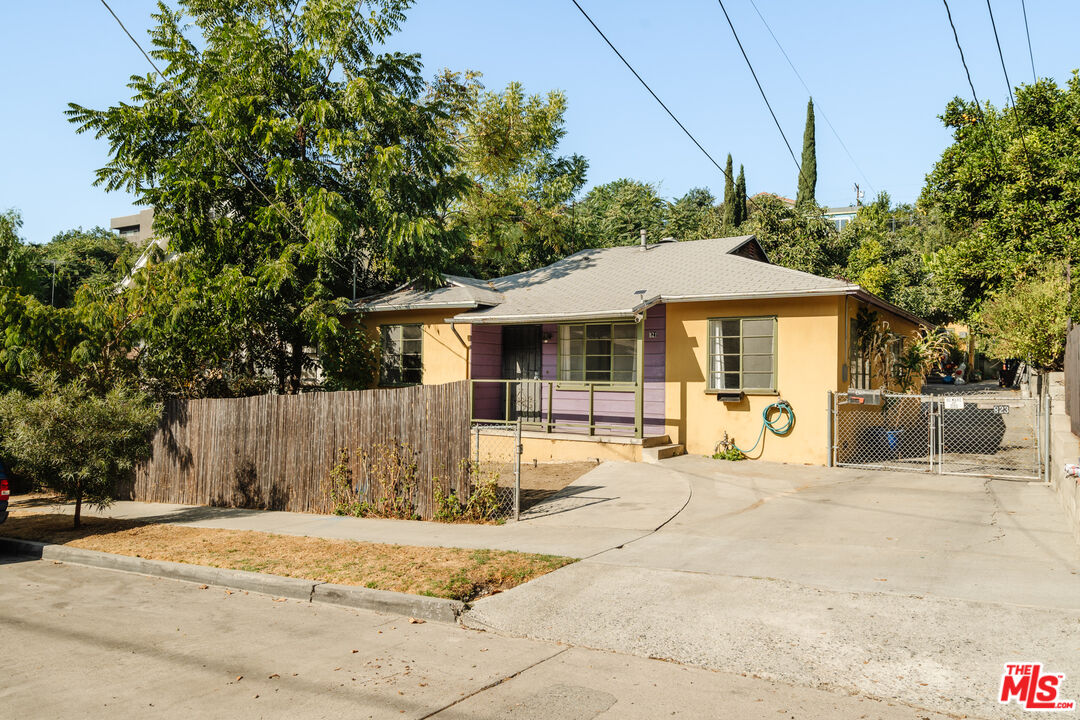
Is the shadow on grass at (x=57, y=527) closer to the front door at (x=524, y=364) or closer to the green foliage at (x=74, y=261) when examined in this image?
the front door at (x=524, y=364)

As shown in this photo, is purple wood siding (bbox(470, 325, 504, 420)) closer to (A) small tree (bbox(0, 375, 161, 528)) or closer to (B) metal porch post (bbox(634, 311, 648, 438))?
(B) metal porch post (bbox(634, 311, 648, 438))

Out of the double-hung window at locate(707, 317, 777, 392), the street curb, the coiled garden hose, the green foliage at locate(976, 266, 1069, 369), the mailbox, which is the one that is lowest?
the street curb

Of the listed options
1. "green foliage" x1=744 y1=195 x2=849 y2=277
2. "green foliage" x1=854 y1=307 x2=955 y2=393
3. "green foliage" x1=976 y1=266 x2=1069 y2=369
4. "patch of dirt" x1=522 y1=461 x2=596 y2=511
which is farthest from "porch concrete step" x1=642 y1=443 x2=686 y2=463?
"green foliage" x1=744 y1=195 x2=849 y2=277

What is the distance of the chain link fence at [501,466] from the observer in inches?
410

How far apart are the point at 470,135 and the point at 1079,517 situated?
952 inches

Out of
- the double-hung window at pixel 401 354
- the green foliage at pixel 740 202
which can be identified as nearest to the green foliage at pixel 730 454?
the double-hung window at pixel 401 354

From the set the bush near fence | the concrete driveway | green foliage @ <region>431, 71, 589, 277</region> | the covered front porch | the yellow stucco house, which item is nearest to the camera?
the concrete driveway

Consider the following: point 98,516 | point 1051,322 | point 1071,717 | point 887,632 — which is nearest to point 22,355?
point 98,516

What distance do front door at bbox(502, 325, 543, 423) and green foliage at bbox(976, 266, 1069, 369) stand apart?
13.2m

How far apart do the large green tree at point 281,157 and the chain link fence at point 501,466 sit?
14.0 feet

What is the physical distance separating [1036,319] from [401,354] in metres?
16.7

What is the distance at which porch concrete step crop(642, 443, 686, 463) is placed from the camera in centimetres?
1423

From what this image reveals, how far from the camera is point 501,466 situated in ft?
48.0

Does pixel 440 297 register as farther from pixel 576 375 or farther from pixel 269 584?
pixel 269 584
